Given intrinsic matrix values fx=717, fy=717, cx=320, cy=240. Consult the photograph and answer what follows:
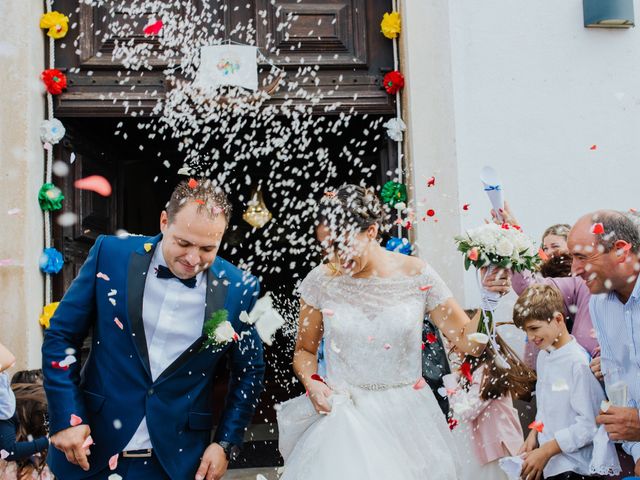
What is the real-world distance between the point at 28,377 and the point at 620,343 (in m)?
3.55

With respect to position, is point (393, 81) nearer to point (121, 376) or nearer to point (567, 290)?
point (567, 290)

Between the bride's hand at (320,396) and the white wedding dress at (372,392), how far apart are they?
0.12 ft

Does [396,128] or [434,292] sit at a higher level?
[396,128]

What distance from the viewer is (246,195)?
9.55 meters

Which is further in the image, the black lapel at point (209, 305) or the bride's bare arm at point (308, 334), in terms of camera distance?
the bride's bare arm at point (308, 334)

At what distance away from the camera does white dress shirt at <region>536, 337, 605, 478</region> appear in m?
3.56

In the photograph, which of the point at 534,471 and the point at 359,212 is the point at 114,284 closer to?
the point at 359,212

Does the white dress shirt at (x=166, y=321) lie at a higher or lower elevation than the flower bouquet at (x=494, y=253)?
lower

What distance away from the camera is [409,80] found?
553 centimetres

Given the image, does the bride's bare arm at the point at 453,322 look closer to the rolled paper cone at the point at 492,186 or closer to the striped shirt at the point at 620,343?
the striped shirt at the point at 620,343

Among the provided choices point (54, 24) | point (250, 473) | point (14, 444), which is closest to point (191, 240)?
point (14, 444)

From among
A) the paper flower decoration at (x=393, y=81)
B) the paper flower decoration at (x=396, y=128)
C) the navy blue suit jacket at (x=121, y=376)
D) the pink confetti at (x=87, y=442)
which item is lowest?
the pink confetti at (x=87, y=442)

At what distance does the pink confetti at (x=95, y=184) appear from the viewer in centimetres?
565

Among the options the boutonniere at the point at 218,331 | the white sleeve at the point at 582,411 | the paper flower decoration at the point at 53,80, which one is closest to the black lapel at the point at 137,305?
the boutonniere at the point at 218,331
